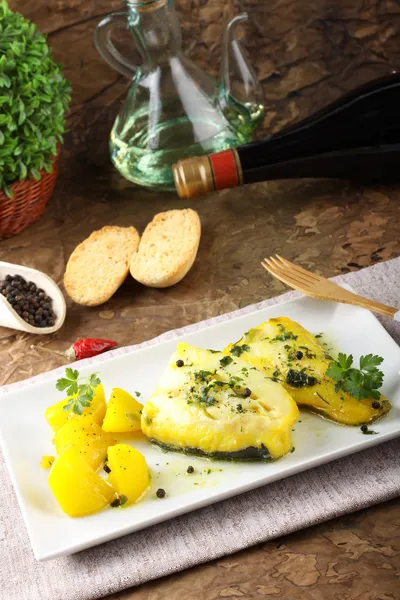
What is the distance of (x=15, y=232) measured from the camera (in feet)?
6.74

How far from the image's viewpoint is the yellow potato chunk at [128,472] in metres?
1.18

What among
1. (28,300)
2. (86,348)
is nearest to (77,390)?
(86,348)

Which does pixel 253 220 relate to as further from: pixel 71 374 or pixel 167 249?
pixel 71 374

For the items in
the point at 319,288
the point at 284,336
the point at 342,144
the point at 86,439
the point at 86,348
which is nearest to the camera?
the point at 86,439

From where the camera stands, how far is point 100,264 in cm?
184

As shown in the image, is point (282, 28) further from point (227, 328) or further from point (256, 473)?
point (256, 473)

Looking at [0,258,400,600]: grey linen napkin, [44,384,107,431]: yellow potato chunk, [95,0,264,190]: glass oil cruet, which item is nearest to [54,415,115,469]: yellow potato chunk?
[44,384,107,431]: yellow potato chunk

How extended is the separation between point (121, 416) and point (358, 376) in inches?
15.0

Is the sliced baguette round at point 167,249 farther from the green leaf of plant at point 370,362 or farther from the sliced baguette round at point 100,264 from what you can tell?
the green leaf of plant at point 370,362

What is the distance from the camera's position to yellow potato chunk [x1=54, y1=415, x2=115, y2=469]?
125 centimetres

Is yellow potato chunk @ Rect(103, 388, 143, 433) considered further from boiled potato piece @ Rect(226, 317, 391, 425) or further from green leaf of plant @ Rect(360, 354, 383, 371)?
green leaf of plant @ Rect(360, 354, 383, 371)

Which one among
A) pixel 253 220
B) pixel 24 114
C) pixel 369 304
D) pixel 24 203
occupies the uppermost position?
pixel 24 114

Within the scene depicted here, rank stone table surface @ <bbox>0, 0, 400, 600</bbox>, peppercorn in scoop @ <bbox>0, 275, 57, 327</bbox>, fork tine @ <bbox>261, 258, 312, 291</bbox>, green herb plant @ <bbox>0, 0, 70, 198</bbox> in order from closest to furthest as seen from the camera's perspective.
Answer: stone table surface @ <bbox>0, 0, 400, 600</bbox> → fork tine @ <bbox>261, 258, 312, 291</bbox> → peppercorn in scoop @ <bbox>0, 275, 57, 327</bbox> → green herb plant @ <bbox>0, 0, 70, 198</bbox>

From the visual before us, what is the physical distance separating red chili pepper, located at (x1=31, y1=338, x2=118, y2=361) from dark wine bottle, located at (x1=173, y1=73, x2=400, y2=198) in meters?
0.53
